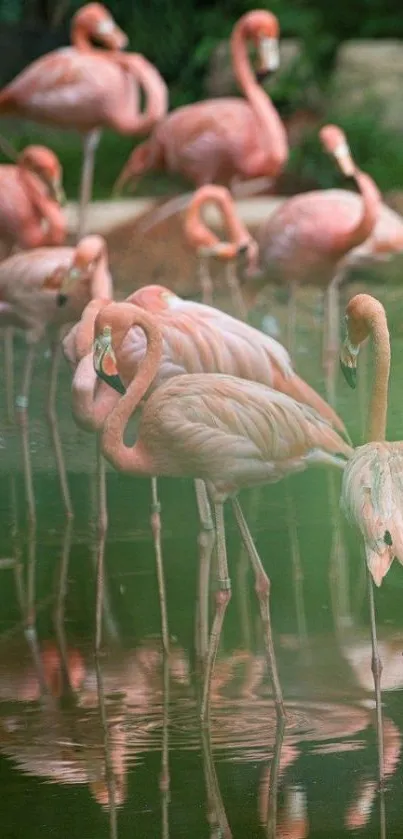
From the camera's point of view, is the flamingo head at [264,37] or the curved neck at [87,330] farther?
the flamingo head at [264,37]

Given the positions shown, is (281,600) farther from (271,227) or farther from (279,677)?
(271,227)

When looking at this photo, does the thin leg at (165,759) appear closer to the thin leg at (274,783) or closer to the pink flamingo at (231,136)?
the thin leg at (274,783)

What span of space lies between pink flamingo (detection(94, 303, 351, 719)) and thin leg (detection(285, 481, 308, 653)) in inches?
15.9

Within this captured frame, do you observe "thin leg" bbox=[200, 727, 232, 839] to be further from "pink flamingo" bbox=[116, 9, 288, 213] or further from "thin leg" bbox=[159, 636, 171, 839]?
"pink flamingo" bbox=[116, 9, 288, 213]

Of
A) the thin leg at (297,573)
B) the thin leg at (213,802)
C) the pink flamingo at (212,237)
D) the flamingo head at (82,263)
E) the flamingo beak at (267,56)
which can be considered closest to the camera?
the thin leg at (213,802)

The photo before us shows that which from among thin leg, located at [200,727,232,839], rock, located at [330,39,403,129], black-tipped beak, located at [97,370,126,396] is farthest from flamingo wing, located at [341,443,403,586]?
rock, located at [330,39,403,129]

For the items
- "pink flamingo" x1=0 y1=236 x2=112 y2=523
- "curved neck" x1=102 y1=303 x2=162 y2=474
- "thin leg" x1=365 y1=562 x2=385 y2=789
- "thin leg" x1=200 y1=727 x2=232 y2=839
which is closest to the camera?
"thin leg" x1=200 y1=727 x2=232 y2=839

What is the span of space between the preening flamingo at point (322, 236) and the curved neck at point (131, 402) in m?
2.45

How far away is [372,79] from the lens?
10641 mm

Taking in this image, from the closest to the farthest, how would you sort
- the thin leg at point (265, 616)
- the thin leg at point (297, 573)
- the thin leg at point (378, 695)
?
the thin leg at point (378, 695) → the thin leg at point (265, 616) → the thin leg at point (297, 573)

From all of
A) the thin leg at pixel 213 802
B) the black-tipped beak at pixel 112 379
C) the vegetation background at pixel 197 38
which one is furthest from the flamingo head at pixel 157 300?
the vegetation background at pixel 197 38

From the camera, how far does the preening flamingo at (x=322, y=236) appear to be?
6.41m

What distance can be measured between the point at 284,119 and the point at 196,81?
80cm

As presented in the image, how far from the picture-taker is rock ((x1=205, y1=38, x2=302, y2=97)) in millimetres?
10961
